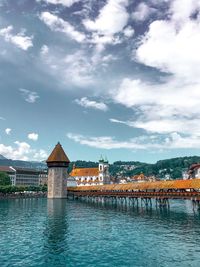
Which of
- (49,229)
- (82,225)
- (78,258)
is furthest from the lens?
(82,225)

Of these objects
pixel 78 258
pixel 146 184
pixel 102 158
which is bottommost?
pixel 78 258

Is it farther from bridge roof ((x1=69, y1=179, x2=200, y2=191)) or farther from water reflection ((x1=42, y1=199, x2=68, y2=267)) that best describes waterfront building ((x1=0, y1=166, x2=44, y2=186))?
water reflection ((x1=42, y1=199, x2=68, y2=267))

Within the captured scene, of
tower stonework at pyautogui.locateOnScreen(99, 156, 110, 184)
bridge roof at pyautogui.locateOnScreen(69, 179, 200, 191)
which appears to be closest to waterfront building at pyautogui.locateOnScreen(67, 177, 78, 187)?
tower stonework at pyautogui.locateOnScreen(99, 156, 110, 184)

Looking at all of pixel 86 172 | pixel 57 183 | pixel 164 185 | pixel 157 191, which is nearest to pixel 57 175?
pixel 57 183

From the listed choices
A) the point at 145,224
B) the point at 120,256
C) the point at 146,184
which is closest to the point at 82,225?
the point at 145,224

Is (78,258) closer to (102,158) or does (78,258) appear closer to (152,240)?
(152,240)

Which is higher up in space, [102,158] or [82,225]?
[102,158]

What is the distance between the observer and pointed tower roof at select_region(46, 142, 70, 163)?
318 feet

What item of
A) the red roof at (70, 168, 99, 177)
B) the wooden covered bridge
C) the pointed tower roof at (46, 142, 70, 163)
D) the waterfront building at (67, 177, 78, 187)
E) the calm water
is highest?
the pointed tower roof at (46, 142, 70, 163)

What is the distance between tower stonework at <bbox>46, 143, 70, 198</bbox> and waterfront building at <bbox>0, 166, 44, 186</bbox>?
81167mm

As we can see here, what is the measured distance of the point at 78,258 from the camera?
23.0 m

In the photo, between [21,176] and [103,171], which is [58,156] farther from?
[21,176]

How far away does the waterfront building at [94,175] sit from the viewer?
145 meters

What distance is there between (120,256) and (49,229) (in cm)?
1401
